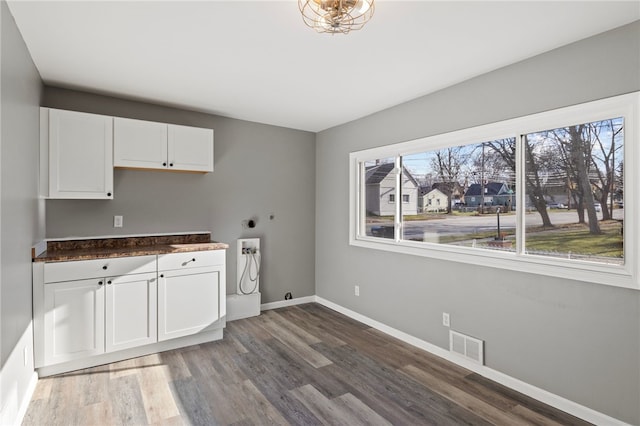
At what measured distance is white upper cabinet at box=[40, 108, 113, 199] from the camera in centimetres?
291

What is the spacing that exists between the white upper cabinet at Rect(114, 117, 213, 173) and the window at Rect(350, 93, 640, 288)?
6.52 ft

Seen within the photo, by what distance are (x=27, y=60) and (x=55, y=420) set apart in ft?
8.02

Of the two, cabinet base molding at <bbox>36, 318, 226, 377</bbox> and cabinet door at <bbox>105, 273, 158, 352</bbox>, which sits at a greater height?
cabinet door at <bbox>105, 273, 158, 352</bbox>

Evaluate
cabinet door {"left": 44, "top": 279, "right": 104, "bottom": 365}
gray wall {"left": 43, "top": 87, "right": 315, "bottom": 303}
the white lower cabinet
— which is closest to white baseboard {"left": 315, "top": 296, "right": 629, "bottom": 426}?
gray wall {"left": 43, "top": 87, "right": 315, "bottom": 303}

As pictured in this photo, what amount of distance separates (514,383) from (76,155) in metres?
4.04

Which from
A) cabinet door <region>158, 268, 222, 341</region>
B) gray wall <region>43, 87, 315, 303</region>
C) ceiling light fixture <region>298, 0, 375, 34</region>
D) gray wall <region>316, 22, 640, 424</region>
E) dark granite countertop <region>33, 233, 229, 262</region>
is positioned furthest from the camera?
gray wall <region>43, 87, 315, 303</region>

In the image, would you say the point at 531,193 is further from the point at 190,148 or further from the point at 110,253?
the point at 110,253

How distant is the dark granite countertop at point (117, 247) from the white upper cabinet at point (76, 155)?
0.50m

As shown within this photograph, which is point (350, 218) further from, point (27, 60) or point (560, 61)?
point (27, 60)

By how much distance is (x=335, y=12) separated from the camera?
5.68 feet

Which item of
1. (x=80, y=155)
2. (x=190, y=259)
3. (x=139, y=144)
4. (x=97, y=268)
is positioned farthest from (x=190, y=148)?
(x=97, y=268)

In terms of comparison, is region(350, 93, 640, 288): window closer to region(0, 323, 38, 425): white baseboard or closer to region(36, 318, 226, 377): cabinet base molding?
region(36, 318, 226, 377): cabinet base molding

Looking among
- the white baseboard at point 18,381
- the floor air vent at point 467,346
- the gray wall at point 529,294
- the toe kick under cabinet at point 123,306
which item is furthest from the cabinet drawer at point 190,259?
the floor air vent at point 467,346

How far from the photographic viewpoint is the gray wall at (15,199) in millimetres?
1878
